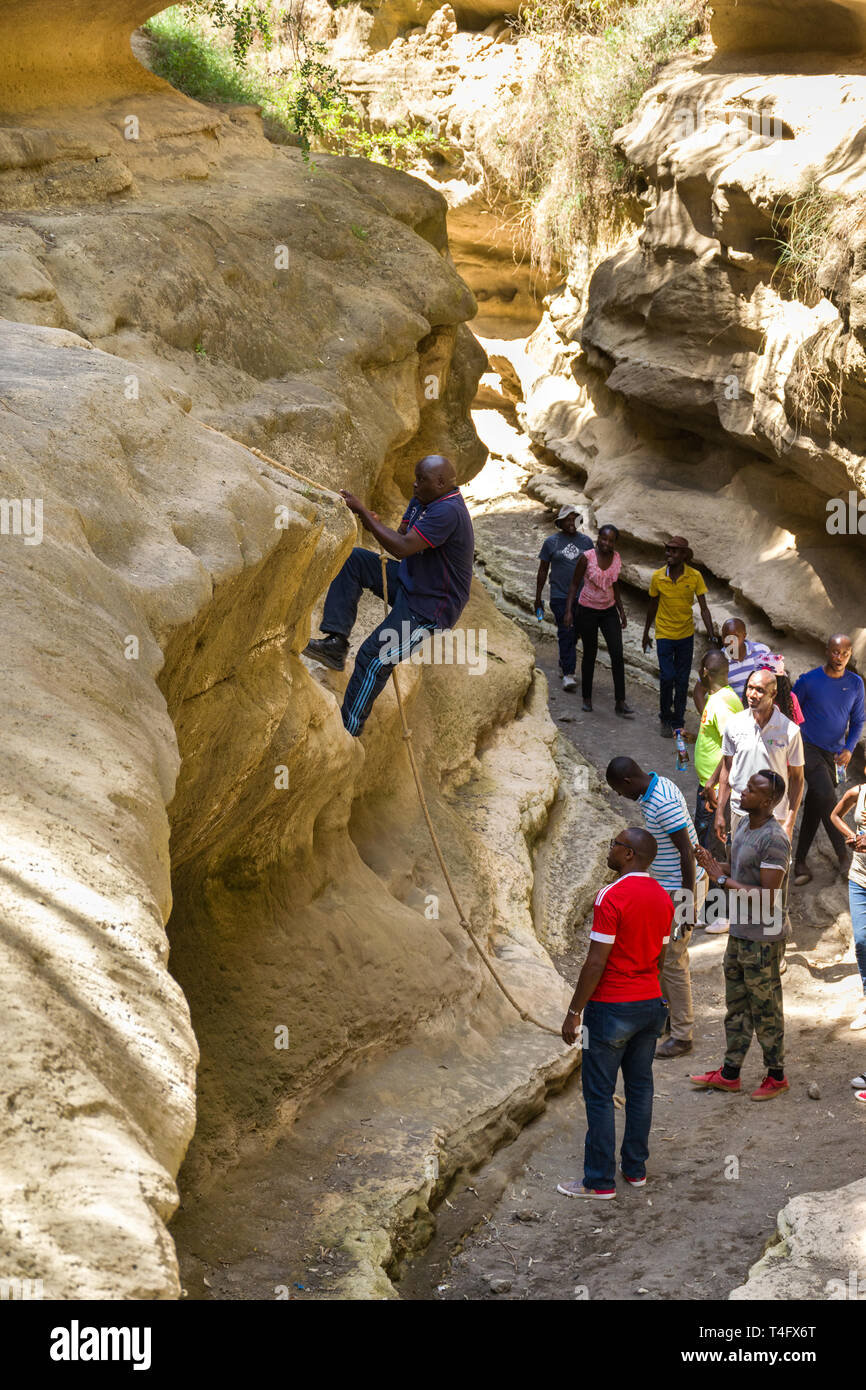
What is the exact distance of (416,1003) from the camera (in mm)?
6336

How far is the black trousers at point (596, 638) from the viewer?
11289mm

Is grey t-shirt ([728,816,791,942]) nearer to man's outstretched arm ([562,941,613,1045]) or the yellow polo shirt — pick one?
man's outstretched arm ([562,941,613,1045])

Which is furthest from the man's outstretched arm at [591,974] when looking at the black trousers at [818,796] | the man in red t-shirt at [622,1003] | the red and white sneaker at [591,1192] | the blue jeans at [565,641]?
the blue jeans at [565,641]

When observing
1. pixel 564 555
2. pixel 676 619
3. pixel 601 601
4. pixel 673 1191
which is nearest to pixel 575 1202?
pixel 673 1191

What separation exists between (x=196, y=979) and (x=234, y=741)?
1108mm

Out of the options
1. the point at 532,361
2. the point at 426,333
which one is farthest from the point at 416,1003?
the point at 532,361

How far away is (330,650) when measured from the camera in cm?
637

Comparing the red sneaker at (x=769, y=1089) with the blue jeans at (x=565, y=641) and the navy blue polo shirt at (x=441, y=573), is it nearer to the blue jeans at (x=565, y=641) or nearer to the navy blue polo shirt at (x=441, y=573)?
the navy blue polo shirt at (x=441, y=573)

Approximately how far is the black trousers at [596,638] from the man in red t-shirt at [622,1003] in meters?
5.99

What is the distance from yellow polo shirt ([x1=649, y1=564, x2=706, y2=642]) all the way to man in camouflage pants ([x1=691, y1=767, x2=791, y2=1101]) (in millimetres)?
4561

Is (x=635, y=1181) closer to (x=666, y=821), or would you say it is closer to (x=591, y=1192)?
(x=591, y=1192)

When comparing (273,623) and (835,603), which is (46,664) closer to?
(273,623)

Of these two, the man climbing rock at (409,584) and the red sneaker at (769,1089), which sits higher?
the man climbing rock at (409,584)

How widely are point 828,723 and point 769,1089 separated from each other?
9.53 ft
